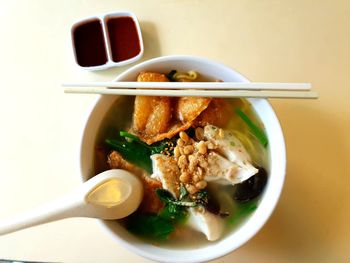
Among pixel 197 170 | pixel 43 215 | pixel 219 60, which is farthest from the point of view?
→ pixel 219 60

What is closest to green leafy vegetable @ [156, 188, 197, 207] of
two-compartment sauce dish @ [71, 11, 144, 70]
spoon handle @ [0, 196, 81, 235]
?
spoon handle @ [0, 196, 81, 235]

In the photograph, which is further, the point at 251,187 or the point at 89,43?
the point at 89,43

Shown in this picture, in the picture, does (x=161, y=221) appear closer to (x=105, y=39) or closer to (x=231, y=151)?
(x=231, y=151)

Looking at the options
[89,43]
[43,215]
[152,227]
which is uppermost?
[89,43]

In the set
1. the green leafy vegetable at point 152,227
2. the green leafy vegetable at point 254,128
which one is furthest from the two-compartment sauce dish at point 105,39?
the green leafy vegetable at point 152,227

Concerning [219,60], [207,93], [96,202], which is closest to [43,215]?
[96,202]

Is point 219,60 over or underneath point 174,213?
over
